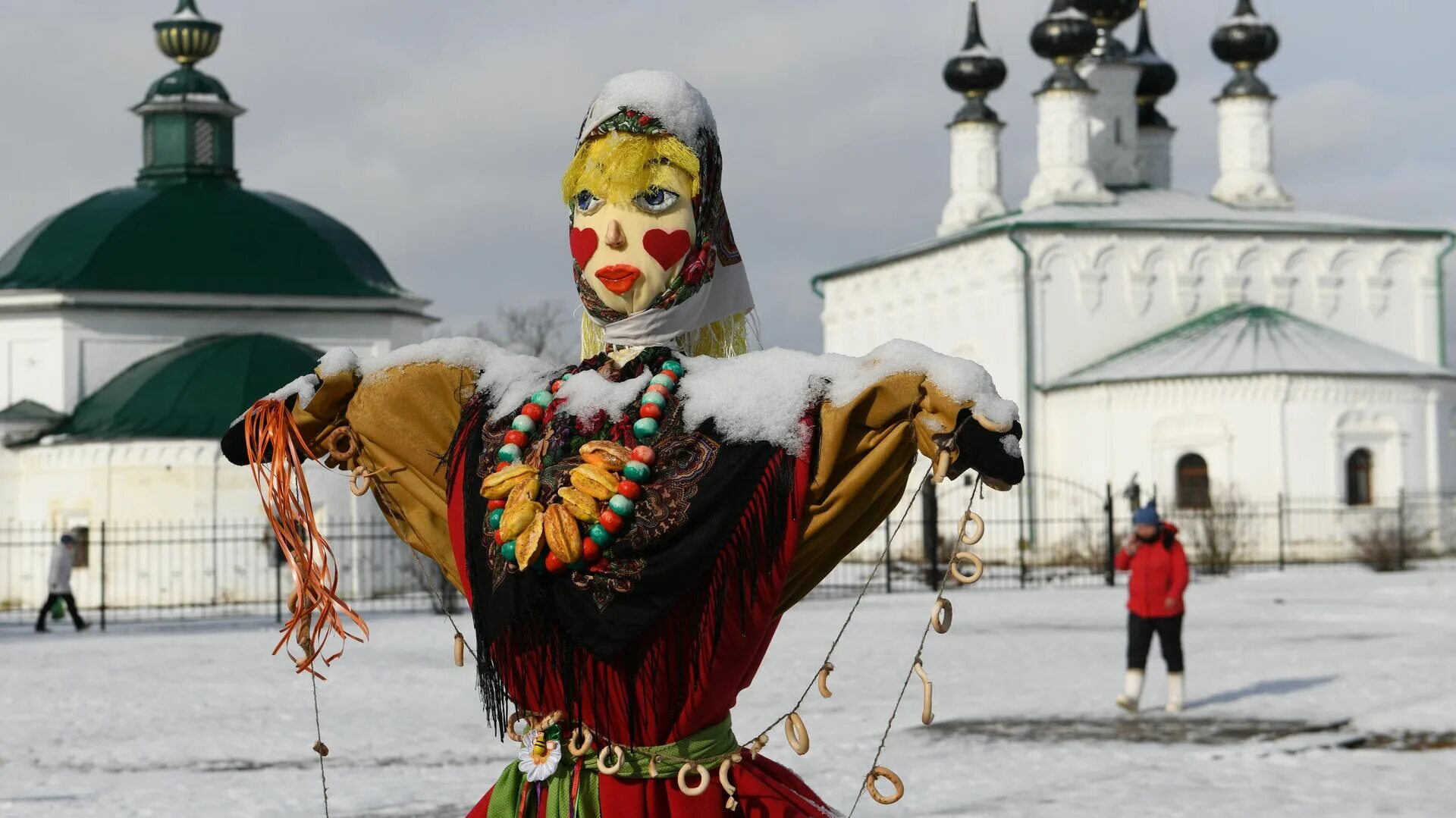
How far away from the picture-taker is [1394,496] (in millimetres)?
40250

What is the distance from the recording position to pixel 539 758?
3.35 metres

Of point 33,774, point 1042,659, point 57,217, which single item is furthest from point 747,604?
point 57,217

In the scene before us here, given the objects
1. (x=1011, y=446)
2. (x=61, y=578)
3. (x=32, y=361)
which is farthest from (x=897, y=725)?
(x=32, y=361)

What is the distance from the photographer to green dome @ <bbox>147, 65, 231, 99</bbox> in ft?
122

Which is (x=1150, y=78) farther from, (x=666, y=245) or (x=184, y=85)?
(x=666, y=245)

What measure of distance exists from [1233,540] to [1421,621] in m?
13.6

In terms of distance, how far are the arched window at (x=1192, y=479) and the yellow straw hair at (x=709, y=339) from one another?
37677mm

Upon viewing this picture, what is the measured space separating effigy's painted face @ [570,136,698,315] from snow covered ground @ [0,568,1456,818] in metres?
5.34

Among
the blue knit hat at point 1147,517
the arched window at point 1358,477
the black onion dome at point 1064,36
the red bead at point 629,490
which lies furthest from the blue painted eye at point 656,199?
the black onion dome at point 1064,36

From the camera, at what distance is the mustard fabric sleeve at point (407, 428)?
3586mm

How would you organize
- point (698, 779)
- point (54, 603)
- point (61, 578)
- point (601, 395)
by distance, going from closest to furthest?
1. point (698, 779)
2. point (601, 395)
3. point (61, 578)
4. point (54, 603)

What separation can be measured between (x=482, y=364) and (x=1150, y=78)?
4791 cm

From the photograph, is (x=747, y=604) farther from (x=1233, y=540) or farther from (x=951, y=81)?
(x=951, y=81)

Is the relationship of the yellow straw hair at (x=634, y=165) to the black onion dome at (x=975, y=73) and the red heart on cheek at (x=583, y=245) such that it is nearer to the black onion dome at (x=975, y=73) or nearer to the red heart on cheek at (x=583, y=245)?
the red heart on cheek at (x=583, y=245)
